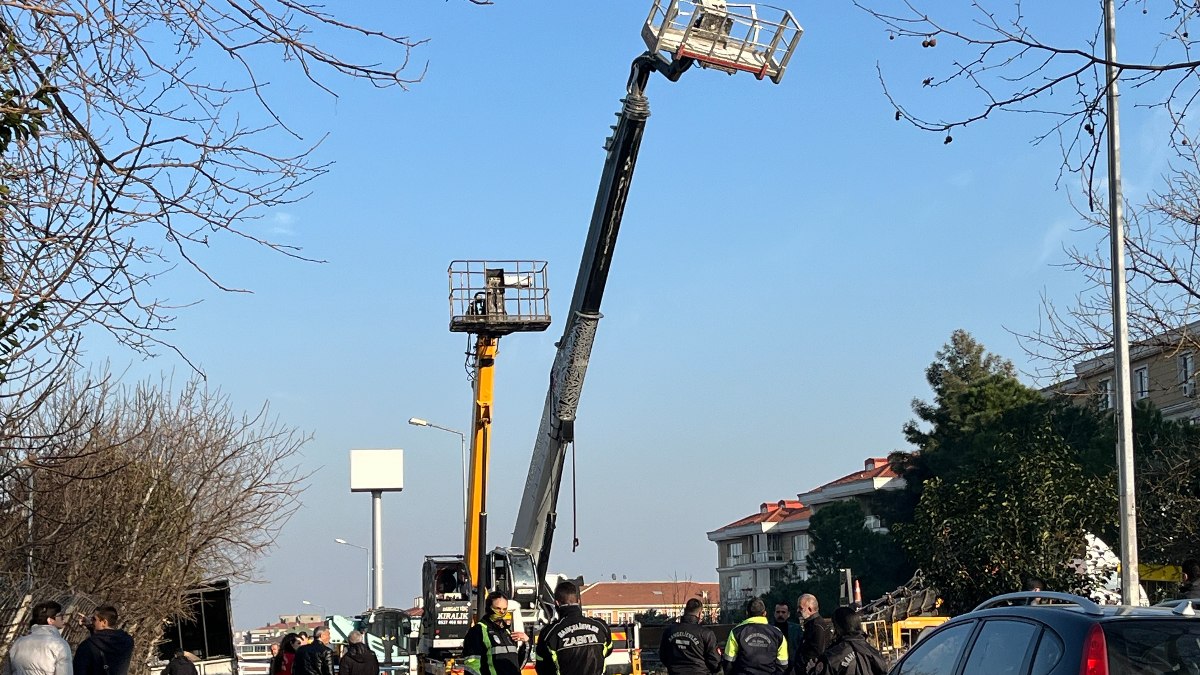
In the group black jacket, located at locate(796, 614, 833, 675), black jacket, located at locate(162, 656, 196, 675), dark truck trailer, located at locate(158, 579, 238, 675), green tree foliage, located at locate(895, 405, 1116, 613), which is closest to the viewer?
black jacket, located at locate(796, 614, 833, 675)

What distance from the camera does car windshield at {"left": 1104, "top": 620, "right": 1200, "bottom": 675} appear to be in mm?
5992

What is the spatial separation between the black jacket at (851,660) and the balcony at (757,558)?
89.5m

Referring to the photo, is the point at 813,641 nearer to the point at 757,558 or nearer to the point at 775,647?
the point at 775,647

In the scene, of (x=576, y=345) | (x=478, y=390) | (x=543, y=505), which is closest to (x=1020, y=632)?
(x=576, y=345)

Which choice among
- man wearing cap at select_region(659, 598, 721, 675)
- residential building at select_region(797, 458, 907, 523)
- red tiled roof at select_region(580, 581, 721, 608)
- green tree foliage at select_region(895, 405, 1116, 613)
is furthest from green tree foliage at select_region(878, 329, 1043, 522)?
red tiled roof at select_region(580, 581, 721, 608)

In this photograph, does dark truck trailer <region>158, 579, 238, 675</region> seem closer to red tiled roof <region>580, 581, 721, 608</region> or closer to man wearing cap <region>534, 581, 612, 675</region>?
man wearing cap <region>534, 581, 612, 675</region>

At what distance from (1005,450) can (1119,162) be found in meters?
9.51

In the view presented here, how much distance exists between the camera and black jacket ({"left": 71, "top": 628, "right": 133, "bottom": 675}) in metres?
13.3

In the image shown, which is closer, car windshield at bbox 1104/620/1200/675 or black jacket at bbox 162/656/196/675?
car windshield at bbox 1104/620/1200/675

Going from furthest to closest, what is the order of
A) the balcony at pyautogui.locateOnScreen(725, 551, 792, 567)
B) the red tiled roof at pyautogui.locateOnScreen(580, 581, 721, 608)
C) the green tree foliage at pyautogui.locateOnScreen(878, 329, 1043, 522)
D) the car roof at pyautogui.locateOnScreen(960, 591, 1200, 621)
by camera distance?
1. the red tiled roof at pyautogui.locateOnScreen(580, 581, 721, 608)
2. the balcony at pyautogui.locateOnScreen(725, 551, 792, 567)
3. the green tree foliage at pyautogui.locateOnScreen(878, 329, 1043, 522)
4. the car roof at pyautogui.locateOnScreen(960, 591, 1200, 621)

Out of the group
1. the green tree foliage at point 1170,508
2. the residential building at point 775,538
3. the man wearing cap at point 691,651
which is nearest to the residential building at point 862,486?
the residential building at point 775,538

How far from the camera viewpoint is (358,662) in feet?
67.8

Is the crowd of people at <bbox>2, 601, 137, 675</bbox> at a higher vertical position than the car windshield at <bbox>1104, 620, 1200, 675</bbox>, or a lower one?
lower

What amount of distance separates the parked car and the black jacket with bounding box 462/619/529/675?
5201mm
